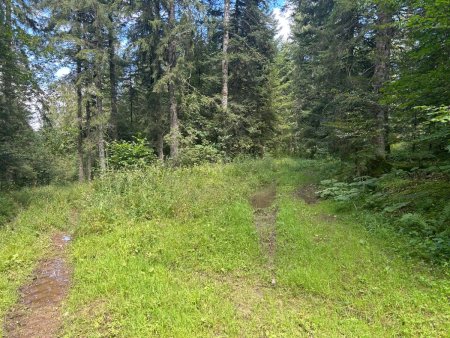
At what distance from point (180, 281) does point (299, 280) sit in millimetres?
1734

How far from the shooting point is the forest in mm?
3709

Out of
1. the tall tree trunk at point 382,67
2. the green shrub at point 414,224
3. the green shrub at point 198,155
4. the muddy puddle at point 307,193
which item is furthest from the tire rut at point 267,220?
the green shrub at point 198,155

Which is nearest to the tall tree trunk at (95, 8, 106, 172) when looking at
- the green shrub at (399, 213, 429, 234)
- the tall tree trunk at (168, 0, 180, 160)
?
the tall tree trunk at (168, 0, 180, 160)

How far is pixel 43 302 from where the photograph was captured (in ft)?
13.9

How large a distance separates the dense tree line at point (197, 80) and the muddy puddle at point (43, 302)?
6201 mm

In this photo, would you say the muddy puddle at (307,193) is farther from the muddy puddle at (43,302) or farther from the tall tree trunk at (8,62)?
the tall tree trunk at (8,62)

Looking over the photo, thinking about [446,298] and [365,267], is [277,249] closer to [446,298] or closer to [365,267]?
[365,267]

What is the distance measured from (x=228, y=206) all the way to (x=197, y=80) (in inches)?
507

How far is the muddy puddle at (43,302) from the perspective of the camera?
12.1ft

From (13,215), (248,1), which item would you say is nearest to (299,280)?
(13,215)

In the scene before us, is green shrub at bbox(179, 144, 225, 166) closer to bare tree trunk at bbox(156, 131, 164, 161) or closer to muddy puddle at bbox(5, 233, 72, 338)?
bare tree trunk at bbox(156, 131, 164, 161)

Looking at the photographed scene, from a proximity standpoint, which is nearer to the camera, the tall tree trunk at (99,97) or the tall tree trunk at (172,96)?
the tall tree trunk at (172,96)

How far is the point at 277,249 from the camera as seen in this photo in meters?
5.21

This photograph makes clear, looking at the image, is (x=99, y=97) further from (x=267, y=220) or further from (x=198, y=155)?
(x=267, y=220)
